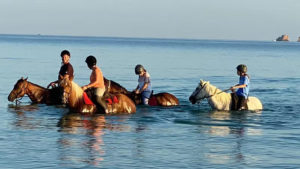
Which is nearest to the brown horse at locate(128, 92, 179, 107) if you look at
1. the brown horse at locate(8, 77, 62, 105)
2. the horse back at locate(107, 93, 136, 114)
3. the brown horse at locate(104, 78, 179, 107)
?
the brown horse at locate(104, 78, 179, 107)

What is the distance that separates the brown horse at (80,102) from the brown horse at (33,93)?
2804 mm

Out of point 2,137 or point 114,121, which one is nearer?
point 2,137

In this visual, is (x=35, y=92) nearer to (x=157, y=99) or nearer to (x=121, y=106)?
(x=121, y=106)

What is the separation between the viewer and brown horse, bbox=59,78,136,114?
17.4 m

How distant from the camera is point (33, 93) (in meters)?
21.5

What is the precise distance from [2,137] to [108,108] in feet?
13.9

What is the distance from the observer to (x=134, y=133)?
16.3 meters

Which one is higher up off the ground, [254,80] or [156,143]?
[254,80]

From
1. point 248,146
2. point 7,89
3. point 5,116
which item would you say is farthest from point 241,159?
point 7,89

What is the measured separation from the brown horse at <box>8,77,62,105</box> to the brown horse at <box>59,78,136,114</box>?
9.20ft

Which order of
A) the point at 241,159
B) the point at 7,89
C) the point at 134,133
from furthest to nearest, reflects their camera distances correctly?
the point at 7,89 < the point at 134,133 < the point at 241,159

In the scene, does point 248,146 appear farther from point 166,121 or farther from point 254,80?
point 254,80

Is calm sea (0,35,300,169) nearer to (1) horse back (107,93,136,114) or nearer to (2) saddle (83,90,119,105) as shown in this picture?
(1) horse back (107,93,136,114)

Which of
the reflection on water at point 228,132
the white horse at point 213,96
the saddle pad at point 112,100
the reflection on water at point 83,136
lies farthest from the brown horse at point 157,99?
the reflection on water at point 83,136
